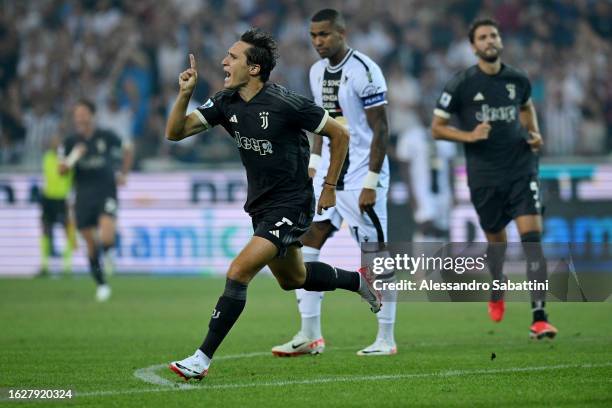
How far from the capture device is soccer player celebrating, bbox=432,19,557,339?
A: 11070mm

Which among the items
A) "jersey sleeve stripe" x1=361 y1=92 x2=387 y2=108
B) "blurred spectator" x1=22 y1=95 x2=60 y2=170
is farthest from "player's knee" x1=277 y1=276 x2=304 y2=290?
"blurred spectator" x1=22 y1=95 x2=60 y2=170

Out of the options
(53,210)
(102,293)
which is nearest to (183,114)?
(102,293)

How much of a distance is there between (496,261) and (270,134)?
13.8 feet

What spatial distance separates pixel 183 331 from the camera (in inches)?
466

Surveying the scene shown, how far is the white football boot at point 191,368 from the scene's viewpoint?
7617 millimetres

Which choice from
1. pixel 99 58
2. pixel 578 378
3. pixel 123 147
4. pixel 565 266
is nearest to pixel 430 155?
pixel 123 147

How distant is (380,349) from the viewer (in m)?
9.57

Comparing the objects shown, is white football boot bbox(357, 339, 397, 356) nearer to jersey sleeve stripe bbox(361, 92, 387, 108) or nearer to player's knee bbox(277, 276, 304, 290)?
player's knee bbox(277, 276, 304, 290)

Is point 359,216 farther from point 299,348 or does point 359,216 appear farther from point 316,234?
point 299,348

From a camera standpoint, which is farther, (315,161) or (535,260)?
(535,260)

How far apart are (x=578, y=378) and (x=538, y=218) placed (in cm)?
343

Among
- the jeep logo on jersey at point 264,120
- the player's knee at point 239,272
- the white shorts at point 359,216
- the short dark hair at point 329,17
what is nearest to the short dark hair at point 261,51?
the jeep logo on jersey at point 264,120

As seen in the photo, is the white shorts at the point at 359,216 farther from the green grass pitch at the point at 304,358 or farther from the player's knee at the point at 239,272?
the player's knee at the point at 239,272

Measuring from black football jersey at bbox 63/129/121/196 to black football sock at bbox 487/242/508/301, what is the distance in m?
7.50
